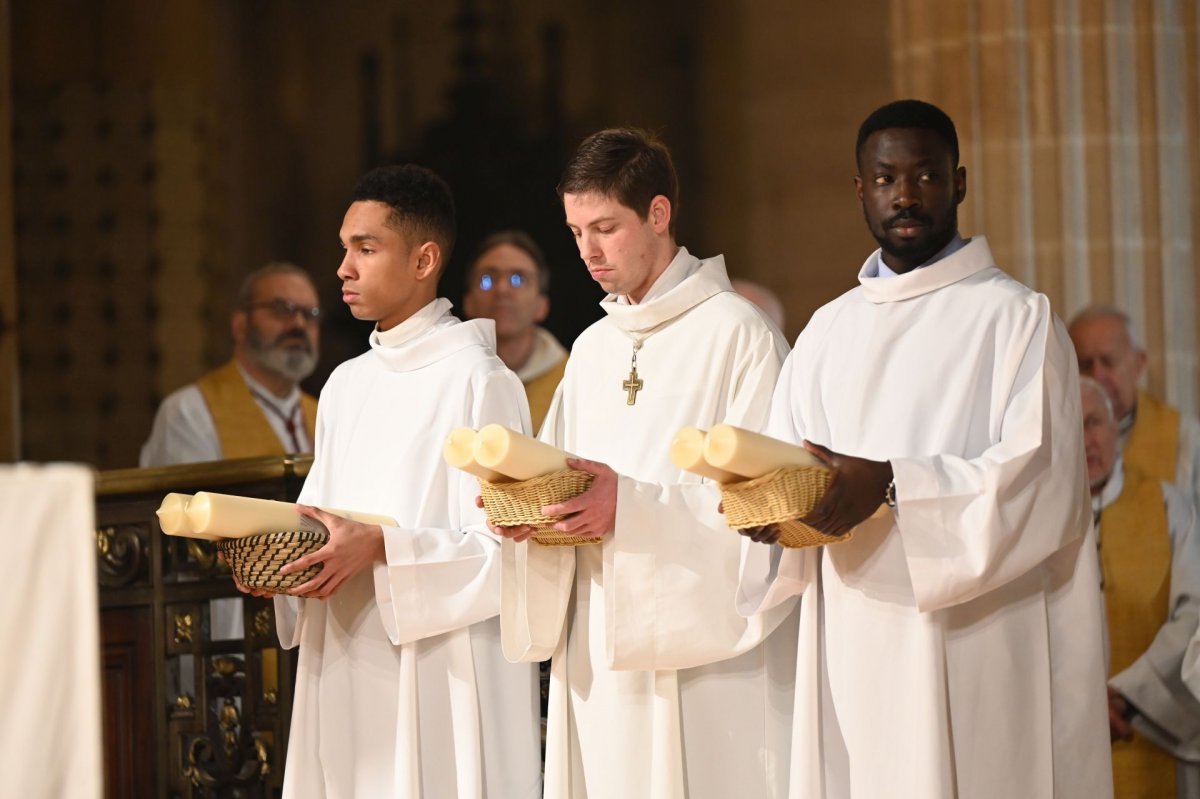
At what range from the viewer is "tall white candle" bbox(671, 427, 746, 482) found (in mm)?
3764

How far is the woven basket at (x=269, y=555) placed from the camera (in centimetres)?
441

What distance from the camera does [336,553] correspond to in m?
4.52

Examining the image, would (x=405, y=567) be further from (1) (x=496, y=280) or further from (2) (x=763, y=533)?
(1) (x=496, y=280)

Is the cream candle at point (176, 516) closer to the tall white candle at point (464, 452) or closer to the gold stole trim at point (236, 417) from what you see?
the tall white candle at point (464, 452)

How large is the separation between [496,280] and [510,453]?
4108 millimetres

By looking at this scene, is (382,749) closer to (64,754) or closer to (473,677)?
(473,677)

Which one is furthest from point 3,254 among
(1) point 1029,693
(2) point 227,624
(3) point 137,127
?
(1) point 1029,693

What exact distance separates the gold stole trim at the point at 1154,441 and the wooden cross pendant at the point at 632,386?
312 centimetres

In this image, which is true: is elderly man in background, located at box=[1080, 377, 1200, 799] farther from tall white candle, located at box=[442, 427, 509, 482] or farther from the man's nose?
tall white candle, located at box=[442, 427, 509, 482]

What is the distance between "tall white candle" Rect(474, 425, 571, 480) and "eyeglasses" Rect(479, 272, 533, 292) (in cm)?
399

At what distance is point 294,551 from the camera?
4.45 metres

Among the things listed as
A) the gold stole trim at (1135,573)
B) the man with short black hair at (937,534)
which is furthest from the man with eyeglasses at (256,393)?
the man with short black hair at (937,534)

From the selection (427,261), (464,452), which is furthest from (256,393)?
(464,452)

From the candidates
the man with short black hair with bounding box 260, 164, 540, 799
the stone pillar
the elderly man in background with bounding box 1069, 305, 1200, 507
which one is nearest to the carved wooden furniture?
the man with short black hair with bounding box 260, 164, 540, 799
